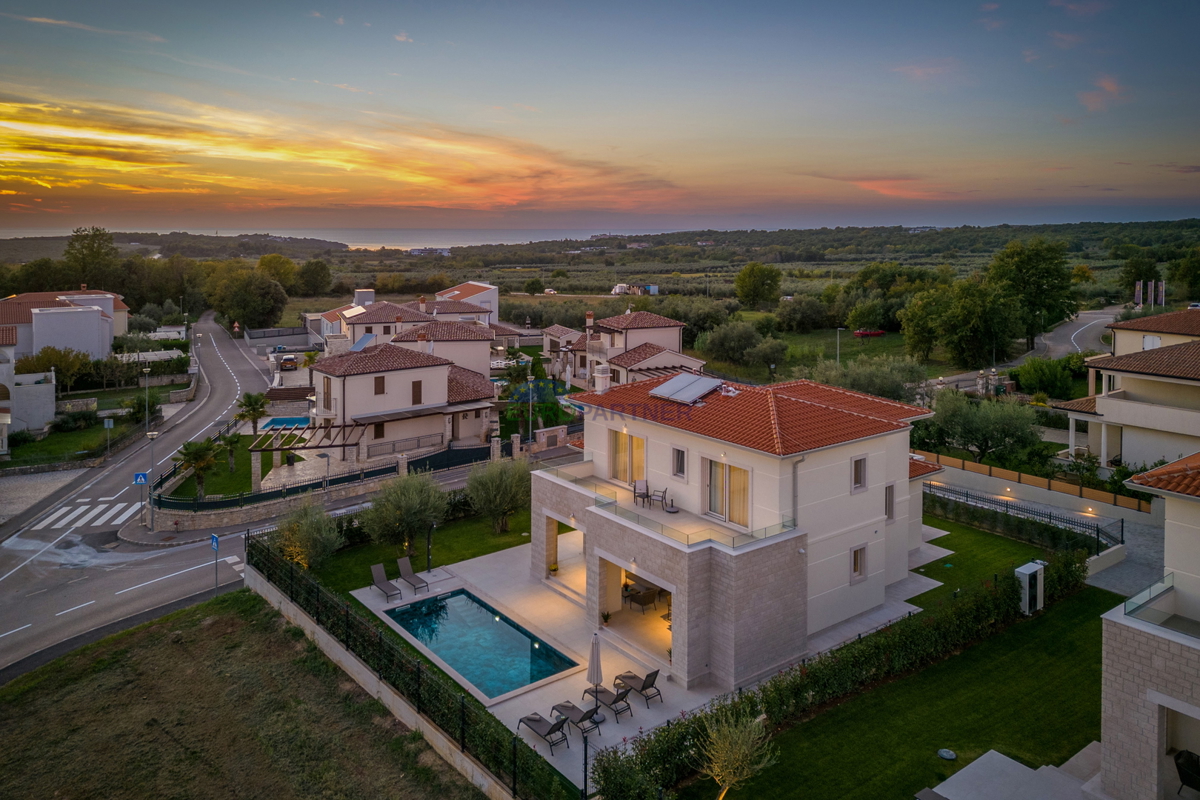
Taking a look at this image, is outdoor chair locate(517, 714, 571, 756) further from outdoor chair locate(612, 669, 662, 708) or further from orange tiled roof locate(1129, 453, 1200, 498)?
orange tiled roof locate(1129, 453, 1200, 498)

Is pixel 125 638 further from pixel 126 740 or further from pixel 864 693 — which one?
pixel 864 693

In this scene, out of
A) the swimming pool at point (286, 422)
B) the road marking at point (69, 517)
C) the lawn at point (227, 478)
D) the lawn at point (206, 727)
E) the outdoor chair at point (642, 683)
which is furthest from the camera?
the swimming pool at point (286, 422)

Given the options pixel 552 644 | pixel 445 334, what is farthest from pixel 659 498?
pixel 445 334

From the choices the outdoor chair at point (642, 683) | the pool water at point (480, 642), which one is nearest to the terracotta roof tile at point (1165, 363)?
the outdoor chair at point (642, 683)

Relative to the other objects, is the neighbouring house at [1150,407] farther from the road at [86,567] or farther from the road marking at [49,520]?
the road marking at [49,520]

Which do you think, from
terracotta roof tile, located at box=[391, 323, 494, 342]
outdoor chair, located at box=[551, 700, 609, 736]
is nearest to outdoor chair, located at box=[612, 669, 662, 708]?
outdoor chair, located at box=[551, 700, 609, 736]

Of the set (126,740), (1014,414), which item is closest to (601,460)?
(126,740)
